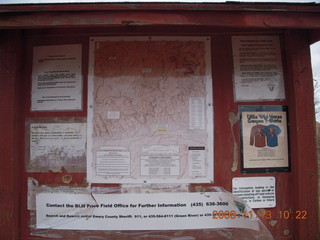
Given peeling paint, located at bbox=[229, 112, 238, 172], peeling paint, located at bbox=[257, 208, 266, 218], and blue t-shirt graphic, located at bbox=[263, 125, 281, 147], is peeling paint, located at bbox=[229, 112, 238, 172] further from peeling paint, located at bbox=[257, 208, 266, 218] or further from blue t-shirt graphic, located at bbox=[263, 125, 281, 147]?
peeling paint, located at bbox=[257, 208, 266, 218]

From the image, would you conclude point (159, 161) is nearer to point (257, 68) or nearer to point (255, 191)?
point (255, 191)

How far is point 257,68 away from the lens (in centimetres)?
255

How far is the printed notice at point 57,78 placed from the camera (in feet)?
Answer: 8.23

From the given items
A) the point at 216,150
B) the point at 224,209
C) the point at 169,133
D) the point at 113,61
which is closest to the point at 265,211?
the point at 224,209

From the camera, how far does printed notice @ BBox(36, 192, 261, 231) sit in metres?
2.42

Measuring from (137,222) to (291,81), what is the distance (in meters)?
2.60

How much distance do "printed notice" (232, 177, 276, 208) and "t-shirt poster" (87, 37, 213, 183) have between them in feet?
1.21

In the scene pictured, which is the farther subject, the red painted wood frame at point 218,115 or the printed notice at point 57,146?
the printed notice at point 57,146

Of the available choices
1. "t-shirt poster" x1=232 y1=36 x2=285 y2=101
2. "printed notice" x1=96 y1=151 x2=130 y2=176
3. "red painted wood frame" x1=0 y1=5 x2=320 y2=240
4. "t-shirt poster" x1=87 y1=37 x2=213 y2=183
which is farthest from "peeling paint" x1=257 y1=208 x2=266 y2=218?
"printed notice" x1=96 y1=151 x2=130 y2=176

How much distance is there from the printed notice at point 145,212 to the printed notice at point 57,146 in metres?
0.41

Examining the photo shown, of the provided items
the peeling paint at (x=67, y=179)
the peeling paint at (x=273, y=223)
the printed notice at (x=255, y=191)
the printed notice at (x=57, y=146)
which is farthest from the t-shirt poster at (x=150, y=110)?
the peeling paint at (x=273, y=223)

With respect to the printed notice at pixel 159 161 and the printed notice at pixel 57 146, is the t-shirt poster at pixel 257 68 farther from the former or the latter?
the printed notice at pixel 57 146
